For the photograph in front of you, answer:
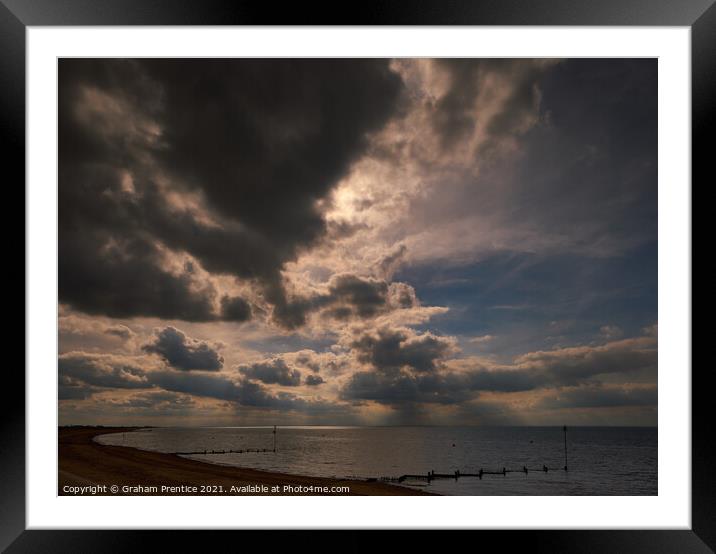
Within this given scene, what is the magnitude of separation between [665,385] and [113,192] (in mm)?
4653

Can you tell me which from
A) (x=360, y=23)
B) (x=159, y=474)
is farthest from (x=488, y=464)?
(x=360, y=23)

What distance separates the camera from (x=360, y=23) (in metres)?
2.61

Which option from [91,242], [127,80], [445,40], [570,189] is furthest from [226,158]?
[570,189]

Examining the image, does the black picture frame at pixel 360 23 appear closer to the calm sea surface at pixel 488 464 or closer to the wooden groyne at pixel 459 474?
the calm sea surface at pixel 488 464

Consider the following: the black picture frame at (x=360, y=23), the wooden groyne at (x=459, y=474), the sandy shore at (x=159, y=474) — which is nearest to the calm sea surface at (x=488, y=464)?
the wooden groyne at (x=459, y=474)

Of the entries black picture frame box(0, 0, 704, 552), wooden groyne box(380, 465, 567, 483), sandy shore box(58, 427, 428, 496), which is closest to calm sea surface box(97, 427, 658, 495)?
wooden groyne box(380, 465, 567, 483)

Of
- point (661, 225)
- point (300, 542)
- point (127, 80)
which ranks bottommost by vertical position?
point (300, 542)

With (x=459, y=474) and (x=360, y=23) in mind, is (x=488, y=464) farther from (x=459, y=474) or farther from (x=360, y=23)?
(x=360, y=23)

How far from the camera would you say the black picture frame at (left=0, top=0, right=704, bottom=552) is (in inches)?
100

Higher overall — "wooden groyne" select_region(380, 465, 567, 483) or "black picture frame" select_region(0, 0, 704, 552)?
"black picture frame" select_region(0, 0, 704, 552)

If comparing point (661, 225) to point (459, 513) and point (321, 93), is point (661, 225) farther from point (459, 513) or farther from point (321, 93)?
point (321, 93)

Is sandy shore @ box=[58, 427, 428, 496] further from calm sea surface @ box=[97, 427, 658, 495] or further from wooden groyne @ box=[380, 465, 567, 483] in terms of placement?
wooden groyne @ box=[380, 465, 567, 483]

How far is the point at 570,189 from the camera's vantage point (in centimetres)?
902

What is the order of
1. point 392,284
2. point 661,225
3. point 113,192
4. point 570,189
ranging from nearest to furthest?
point 661,225 → point 113,192 → point 570,189 → point 392,284
